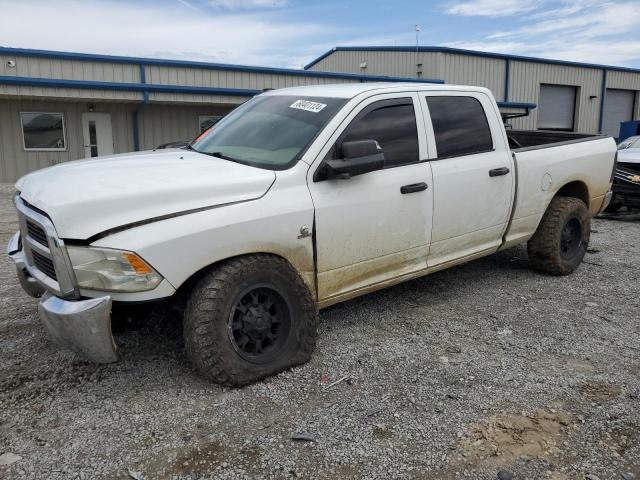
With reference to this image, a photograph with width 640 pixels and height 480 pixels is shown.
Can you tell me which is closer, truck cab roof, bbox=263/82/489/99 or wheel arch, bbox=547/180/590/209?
truck cab roof, bbox=263/82/489/99

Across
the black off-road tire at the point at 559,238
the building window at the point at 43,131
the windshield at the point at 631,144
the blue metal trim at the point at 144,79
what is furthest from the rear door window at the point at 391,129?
the building window at the point at 43,131

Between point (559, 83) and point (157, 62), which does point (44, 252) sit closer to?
point (157, 62)

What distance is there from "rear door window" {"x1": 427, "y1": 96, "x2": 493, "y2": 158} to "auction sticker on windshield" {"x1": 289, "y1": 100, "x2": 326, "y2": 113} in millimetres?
999

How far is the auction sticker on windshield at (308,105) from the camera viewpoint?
4.05m

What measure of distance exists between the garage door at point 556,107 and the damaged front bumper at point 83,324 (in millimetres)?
29749

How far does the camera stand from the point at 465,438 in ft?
9.57

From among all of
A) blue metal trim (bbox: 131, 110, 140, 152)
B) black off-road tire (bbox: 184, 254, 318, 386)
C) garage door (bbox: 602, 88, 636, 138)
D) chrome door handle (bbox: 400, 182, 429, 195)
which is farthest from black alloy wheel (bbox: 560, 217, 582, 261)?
garage door (bbox: 602, 88, 636, 138)

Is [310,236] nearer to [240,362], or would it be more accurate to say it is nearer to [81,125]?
[240,362]

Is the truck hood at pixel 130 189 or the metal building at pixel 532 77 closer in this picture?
the truck hood at pixel 130 189

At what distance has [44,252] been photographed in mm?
3170

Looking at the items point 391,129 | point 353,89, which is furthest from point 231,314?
point 353,89

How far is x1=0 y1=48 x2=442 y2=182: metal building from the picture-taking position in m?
16.3

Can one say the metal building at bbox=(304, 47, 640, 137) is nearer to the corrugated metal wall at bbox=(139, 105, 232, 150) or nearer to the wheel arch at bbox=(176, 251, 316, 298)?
the corrugated metal wall at bbox=(139, 105, 232, 150)

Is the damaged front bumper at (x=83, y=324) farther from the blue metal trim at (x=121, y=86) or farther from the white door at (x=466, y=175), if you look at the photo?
the blue metal trim at (x=121, y=86)
